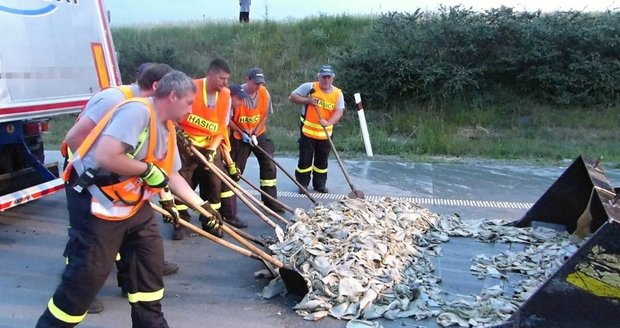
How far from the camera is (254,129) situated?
6.36 meters

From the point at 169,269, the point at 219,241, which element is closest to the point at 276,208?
the point at 169,269

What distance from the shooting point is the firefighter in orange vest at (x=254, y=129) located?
6172 mm

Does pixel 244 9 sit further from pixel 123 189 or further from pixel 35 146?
pixel 123 189

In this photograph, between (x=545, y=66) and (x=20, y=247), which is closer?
(x=20, y=247)

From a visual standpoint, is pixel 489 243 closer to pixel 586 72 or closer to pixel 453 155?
pixel 453 155

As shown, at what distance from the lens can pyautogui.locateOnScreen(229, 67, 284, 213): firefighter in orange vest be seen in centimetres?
617

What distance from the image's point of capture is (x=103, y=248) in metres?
Result: 2.93

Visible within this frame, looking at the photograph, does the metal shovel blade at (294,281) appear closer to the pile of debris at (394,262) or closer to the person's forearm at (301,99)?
the pile of debris at (394,262)

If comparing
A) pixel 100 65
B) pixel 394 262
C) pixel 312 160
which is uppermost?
pixel 100 65

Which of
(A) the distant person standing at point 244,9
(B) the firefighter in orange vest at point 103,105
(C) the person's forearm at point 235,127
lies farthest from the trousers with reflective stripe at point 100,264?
(A) the distant person standing at point 244,9

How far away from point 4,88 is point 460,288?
167 inches

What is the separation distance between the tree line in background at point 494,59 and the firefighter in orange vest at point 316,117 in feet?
20.2

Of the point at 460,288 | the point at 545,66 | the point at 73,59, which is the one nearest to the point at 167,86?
the point at 460,288

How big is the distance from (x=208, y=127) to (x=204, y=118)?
9cm
